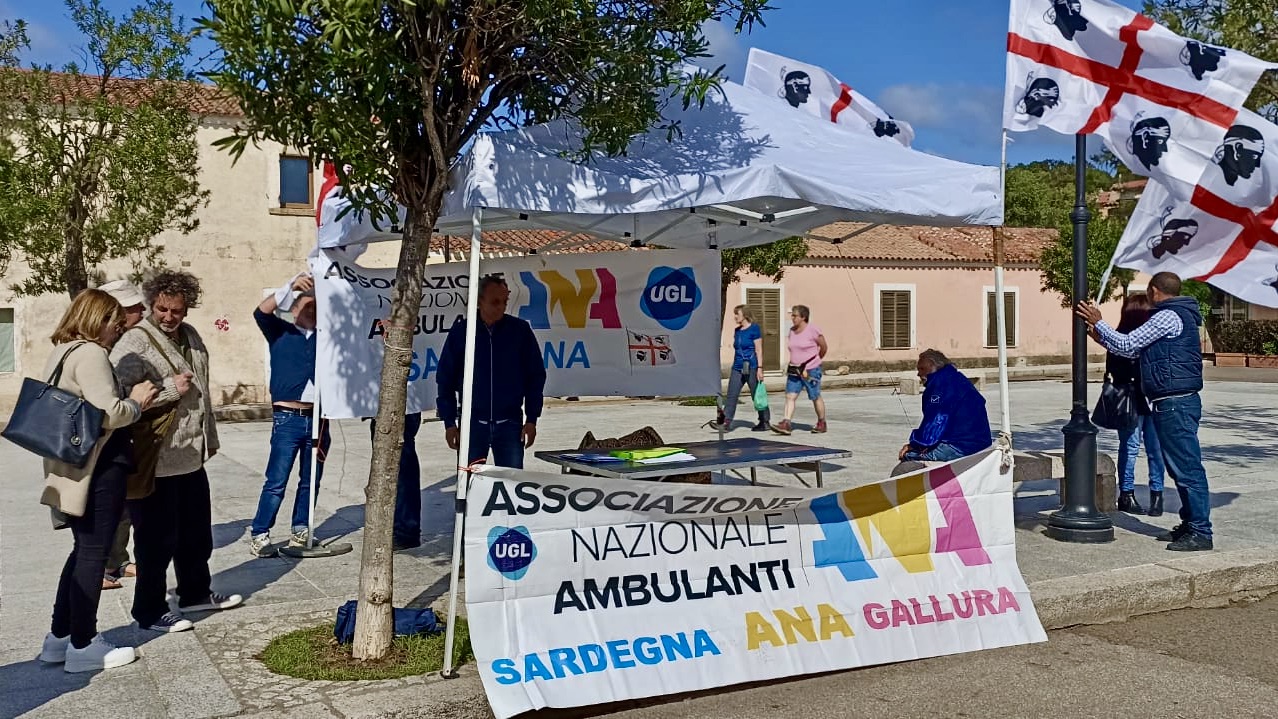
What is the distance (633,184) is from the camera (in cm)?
530

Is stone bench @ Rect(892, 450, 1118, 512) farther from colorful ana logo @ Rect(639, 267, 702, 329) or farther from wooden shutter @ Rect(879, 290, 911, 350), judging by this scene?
wooden shutter @ Rect(879, 290, 911, 350)

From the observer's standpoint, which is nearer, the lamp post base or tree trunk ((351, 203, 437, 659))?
tree trunk ((351, 203, 437, 659))

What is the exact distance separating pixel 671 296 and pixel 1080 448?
3.04m

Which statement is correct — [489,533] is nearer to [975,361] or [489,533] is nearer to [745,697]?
[745,697]

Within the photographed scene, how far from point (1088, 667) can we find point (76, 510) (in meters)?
4.63

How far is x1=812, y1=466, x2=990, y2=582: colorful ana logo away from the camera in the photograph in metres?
5.53

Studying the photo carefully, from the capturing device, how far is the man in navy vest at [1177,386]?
7.21m

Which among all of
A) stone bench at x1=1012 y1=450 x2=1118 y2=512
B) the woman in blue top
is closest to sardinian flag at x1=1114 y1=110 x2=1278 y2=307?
stone bench at x1=1012 y1=450 x2=1118 y2=512

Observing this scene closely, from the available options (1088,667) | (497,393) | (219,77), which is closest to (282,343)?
(497,393)

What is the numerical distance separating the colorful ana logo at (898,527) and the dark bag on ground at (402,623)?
190 cm

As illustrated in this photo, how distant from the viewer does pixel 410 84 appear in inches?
184

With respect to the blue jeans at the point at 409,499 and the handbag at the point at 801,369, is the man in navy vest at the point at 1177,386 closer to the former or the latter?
the blue jeans at the point at 409,499

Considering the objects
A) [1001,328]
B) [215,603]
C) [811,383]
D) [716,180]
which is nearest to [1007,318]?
[811,383]

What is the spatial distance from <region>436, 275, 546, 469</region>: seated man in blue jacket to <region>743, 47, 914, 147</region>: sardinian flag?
2533mm
